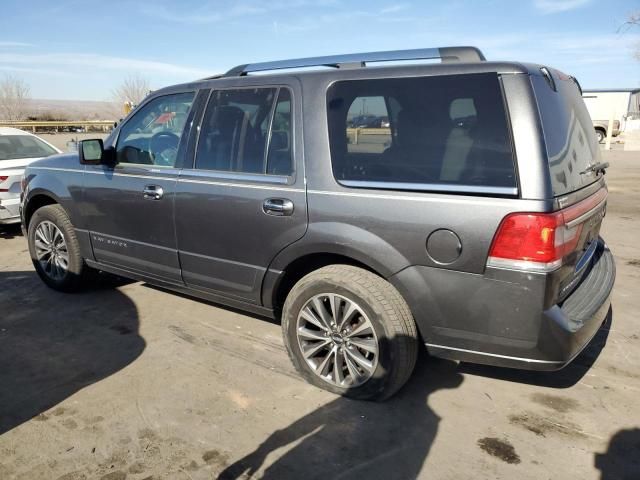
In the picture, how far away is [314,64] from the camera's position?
10.7 feet

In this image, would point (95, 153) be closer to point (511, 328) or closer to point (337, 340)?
point (337, 340)

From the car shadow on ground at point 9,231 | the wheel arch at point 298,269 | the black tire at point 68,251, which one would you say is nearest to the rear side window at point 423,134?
the wheel arch at point 298,269

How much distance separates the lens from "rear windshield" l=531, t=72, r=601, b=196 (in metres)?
2.45

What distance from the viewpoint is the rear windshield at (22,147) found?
7667mm

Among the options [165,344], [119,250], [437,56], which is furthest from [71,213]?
[437,56]

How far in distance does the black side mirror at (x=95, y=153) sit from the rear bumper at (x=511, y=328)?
2883mm

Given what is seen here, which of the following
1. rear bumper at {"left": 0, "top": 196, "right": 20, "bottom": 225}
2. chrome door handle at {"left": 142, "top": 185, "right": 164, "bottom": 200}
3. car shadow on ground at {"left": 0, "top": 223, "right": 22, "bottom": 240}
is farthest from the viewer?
car shadow on ground at {"left": 0, "top": 223, "right": 22, "bottom": 240}

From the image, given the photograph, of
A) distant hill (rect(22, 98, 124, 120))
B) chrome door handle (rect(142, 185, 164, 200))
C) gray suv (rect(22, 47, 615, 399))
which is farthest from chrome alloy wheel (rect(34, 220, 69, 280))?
distant hill (rect(22, 98, 124, 120))

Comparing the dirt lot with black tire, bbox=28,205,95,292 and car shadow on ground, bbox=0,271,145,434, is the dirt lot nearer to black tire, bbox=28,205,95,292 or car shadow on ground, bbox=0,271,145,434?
car shadow on ground, bbox=0,271,145,434

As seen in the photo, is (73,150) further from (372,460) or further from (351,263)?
(372,460)

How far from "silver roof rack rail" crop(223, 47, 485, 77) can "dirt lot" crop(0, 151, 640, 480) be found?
1999mm

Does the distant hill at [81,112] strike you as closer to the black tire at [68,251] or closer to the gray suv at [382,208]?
the black tire at [68,251]

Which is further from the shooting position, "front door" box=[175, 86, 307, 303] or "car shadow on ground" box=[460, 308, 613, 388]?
"car shadow on ground" box=[460, 308, 613, 388]

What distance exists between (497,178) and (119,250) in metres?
3.12
